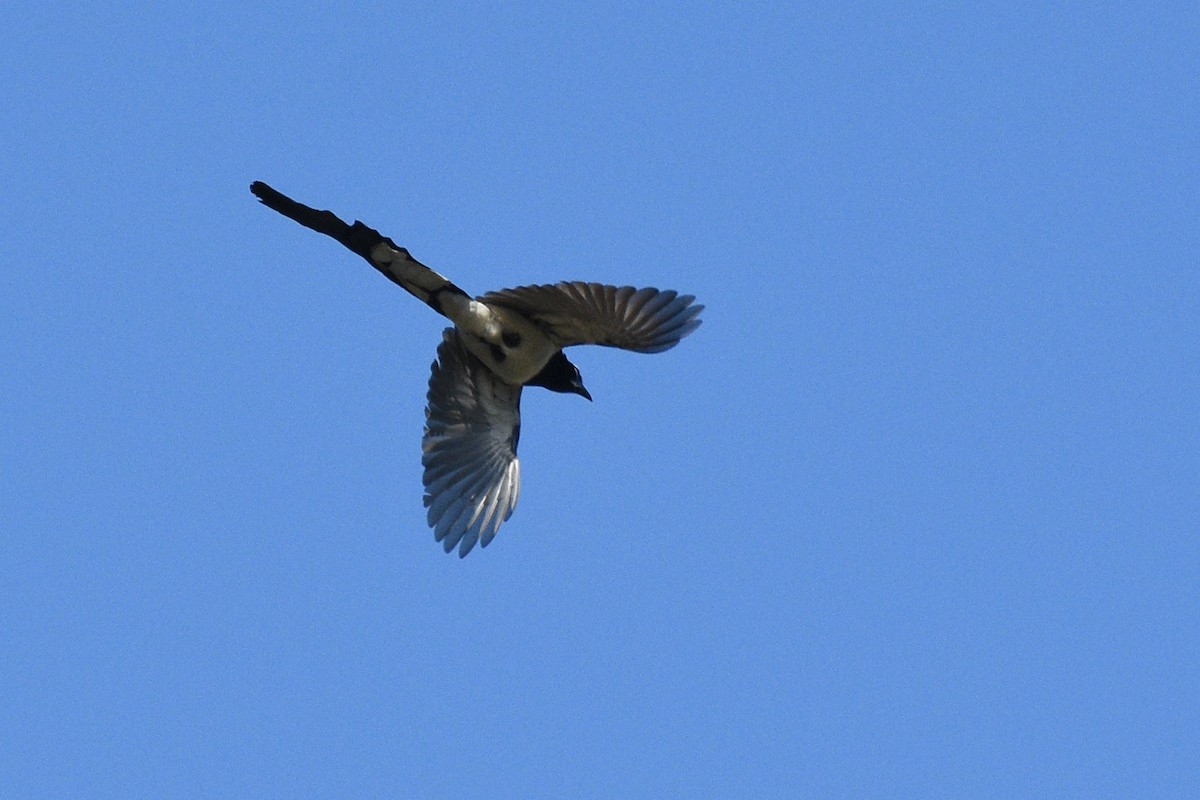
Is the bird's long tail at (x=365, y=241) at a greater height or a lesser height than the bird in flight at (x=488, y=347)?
greater

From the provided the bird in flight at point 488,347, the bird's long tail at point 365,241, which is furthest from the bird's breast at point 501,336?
the bird's long tail at point 365,241

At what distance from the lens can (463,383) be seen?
402 inches

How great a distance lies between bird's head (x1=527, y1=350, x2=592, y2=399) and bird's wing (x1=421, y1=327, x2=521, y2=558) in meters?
0.26

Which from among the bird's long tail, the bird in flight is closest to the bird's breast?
the bird in flight

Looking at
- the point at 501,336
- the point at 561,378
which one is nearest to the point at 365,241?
the point at 501,336

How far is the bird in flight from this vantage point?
29.2 ft

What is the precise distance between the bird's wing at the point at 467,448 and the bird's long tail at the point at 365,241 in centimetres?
52

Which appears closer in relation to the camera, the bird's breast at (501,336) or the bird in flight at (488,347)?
the bird in flight at (488,347)

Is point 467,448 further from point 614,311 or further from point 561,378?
point 614,311

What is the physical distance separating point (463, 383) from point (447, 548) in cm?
99

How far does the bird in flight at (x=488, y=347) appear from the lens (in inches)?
351

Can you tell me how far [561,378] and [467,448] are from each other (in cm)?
72

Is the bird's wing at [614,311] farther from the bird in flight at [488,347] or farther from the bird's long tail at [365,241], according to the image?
the bird's long tail at [365,241]

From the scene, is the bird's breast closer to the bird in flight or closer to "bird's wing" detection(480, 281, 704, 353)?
the bird in flight
